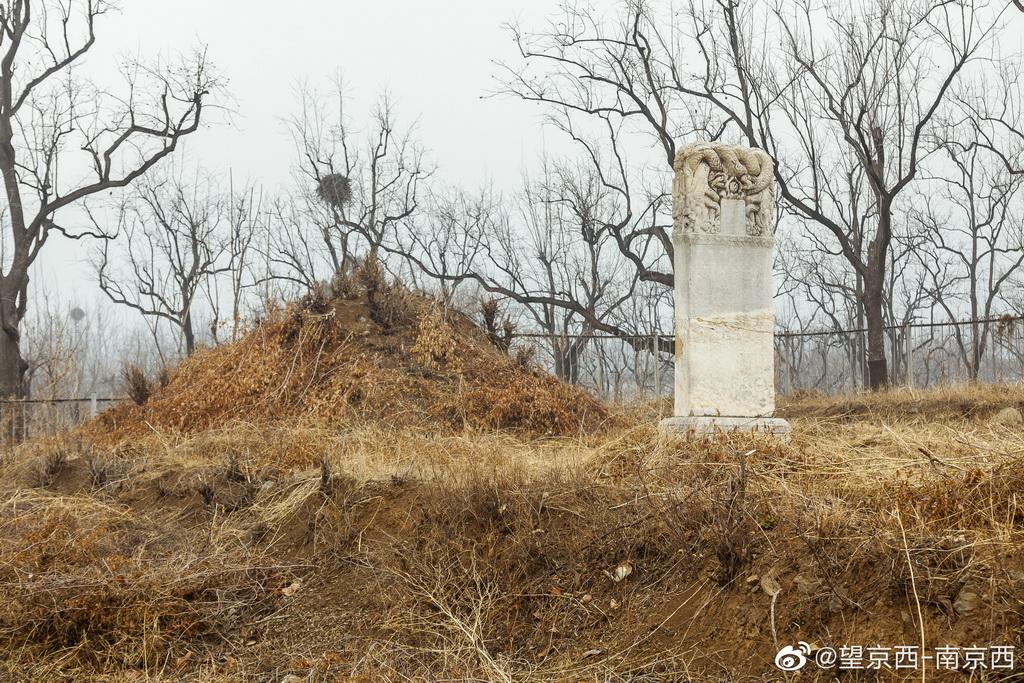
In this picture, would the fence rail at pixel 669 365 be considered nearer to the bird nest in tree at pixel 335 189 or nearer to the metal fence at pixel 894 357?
the metal fence at pixel 894 357

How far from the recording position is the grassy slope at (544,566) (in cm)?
377

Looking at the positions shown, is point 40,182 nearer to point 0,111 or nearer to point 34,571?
point 0,111

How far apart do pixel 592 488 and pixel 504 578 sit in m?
0.83

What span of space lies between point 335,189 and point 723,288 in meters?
19.4

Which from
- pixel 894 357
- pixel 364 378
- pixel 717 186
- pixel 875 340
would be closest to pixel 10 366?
pixel 364 378

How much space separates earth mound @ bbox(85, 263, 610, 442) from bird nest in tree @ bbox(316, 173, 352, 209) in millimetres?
13300

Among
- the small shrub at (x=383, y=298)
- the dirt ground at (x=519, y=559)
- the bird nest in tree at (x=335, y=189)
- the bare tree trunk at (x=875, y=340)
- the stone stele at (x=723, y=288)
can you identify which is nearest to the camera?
the dirt ground at (x=519, y=559)

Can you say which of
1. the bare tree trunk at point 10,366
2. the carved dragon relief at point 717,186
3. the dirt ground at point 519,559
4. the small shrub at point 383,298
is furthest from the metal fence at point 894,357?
the bare tree trunk at point 10,366

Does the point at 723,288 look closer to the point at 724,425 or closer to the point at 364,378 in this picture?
the point at 724,425

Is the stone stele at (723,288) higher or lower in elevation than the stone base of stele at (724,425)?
higher

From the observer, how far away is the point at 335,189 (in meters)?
25.3

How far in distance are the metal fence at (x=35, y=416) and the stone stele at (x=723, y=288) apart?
9.22 metres

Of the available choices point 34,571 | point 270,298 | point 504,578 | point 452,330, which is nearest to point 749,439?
point 504,578

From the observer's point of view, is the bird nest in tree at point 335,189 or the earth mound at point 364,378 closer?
the earth mound at point 364,378
